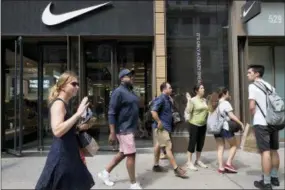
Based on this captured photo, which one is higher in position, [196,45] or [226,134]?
[196,45]

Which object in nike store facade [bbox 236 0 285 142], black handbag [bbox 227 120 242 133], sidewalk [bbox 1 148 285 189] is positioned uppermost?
nike store facade [bbox 236 0 285 142]

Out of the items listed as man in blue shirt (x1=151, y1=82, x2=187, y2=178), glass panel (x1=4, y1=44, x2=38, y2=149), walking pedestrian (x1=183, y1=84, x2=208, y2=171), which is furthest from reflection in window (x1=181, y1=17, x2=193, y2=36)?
glass panel (x1=4, y1=44, x2=38, y2=149)

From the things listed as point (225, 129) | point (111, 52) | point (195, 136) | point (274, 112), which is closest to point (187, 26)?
point (111, 52)

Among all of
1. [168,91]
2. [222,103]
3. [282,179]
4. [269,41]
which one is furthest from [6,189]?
[269,41]

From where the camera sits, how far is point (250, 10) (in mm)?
9203

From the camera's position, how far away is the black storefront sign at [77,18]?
30.9 ft

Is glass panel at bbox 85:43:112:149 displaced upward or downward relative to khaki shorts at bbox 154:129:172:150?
upward

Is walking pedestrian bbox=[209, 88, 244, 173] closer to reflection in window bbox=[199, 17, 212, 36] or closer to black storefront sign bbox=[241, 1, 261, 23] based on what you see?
black storefront sign bbox=[241, 1, 261, 23]

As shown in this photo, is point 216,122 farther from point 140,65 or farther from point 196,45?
point 140,65

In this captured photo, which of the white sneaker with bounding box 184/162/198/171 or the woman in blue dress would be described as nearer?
the woman in blue dress

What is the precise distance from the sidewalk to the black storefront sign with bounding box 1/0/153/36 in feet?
10.0

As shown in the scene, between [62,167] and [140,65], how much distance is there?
6.81 metres

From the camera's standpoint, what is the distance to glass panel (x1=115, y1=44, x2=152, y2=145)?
10078 mm

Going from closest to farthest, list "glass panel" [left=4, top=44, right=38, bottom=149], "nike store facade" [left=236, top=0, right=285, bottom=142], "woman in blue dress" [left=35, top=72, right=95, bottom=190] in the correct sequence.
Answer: "woman in blue dress" [left=35, top=72, right=95, bottom=190] < "glass panel" [left=4, top=44, right=38, bottom=149] < "nike store facade" [left=236, top=0, right=285, bottom=142]
